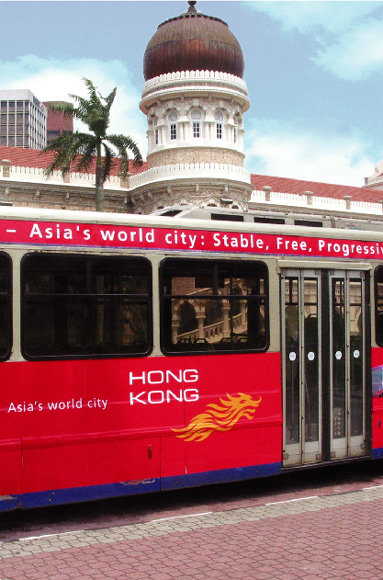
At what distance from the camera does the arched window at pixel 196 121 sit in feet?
156

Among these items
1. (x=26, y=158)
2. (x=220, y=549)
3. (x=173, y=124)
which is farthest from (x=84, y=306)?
(x=26, y=158)

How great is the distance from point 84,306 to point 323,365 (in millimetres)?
3148

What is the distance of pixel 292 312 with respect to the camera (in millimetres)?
8477

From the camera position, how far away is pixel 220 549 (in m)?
6.27

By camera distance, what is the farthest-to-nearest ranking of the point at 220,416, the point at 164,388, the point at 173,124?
the point at 173,124 < the point at 220,416 < the point at 164,388

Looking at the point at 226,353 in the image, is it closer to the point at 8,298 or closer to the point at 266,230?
the point at 266,230

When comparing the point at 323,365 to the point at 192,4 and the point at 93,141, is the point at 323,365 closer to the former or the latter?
the point at 93,141

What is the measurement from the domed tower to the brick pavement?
126ft

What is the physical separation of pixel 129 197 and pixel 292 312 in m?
40.5

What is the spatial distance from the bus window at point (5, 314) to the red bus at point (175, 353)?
1cm

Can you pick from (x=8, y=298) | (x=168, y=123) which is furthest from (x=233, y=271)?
(x=168, y=123)

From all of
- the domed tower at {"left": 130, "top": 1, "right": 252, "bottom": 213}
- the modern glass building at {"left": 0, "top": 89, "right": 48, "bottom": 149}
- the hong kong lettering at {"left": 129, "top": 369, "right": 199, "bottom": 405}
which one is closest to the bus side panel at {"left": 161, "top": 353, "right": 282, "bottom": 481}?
the hong kong lettering at {"left": 129, "top": 369, "right": 199, "bottom": 405}

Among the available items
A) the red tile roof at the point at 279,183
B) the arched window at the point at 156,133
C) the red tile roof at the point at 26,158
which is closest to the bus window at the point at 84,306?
the red tile roof at the point at 279,183

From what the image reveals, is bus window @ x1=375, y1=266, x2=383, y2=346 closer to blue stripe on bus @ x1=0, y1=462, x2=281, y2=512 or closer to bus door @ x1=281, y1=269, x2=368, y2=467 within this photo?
bus door @ x1=281, y1=269, x2=368, y2=467
